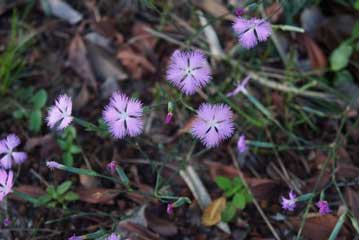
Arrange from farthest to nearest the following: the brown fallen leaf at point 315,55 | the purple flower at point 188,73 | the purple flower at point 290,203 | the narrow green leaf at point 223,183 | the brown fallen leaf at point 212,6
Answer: the brown fallen leaf at point 212,6 → the brown fallen leaf at point 315,55 → the narrow green leaf at point 223,183 → the purple flower at point 290,203 → the purple flower at point 188,73

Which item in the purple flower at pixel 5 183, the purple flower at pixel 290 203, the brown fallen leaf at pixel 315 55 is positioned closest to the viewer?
the purple flower at pixel 5 183

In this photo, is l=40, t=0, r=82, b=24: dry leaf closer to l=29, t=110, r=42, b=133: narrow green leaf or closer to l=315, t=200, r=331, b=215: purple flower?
l=29, t=110, r=42, b=133: narrow green leaf

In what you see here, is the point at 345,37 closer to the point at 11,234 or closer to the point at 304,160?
the point at 304,160

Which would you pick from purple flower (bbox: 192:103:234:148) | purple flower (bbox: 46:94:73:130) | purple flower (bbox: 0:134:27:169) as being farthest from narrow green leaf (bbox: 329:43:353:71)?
purple flower (bbox: 0:134:27:169)

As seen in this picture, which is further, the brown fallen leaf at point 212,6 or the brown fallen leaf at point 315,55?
the brown fallen leaf at point 212,6

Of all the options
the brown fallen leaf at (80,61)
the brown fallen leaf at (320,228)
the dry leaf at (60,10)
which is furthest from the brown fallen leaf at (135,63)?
the brown fallen leaf at (320,228)

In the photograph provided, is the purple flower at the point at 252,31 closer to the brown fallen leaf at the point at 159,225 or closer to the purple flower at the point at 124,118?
the purple flower at the point at 124,118
